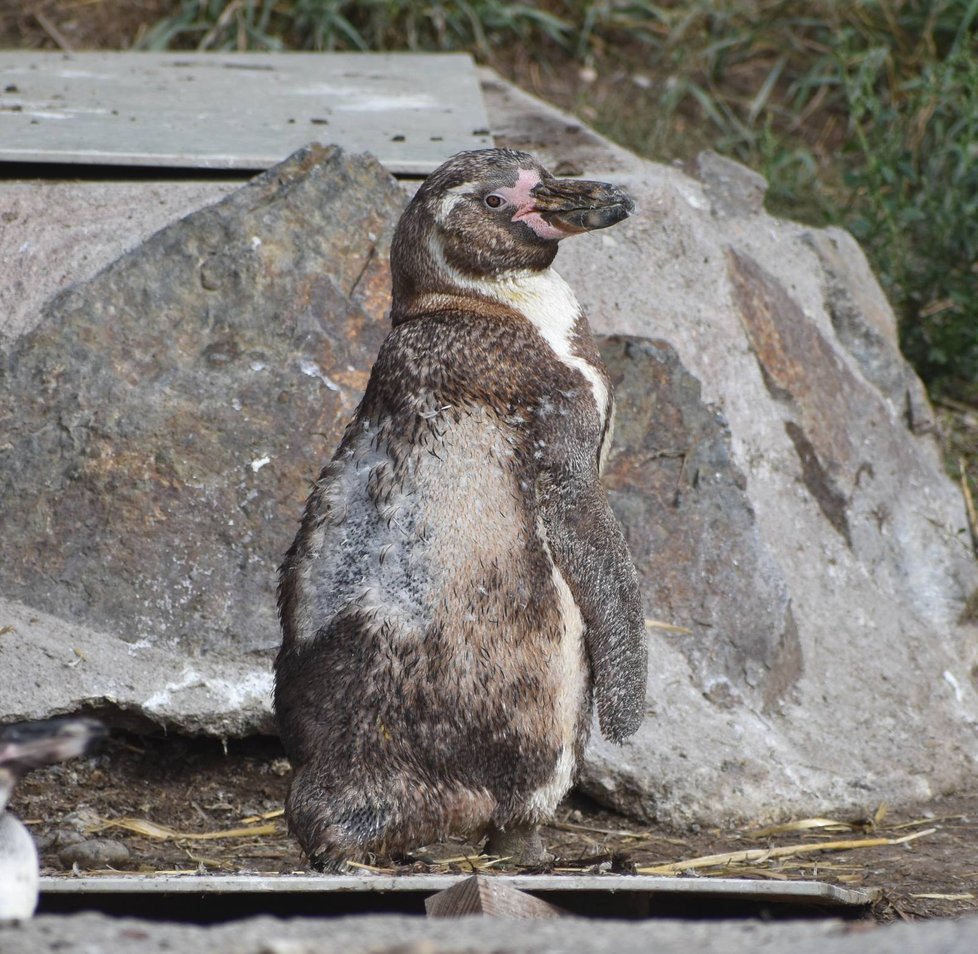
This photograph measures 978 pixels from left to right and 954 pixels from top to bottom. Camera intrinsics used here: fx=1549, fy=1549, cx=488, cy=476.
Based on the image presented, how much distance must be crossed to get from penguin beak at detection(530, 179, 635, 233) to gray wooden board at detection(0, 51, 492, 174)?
182 cm

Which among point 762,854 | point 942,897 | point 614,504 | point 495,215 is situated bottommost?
point 762,854

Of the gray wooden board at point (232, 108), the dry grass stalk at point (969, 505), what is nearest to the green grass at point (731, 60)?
the dry grass stalk at point (969, 505)

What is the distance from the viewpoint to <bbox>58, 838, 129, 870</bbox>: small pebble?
3.74m

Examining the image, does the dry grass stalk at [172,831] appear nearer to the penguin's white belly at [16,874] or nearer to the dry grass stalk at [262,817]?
the dry grass stalk at [262,817]

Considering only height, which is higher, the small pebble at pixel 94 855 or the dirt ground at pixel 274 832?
the small pebble at pixel 94 855

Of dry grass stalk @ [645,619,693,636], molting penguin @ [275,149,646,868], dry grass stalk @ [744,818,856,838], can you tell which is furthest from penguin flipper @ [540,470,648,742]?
dry grass stalk @ [645,619,693,636]

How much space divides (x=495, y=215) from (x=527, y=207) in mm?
74

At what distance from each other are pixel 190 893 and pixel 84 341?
6.91 feet

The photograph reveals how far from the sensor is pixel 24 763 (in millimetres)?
2469

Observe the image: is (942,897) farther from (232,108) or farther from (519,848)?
(232,108)

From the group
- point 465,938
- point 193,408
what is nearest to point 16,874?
point 465,938

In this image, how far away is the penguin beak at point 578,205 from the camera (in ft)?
11.0

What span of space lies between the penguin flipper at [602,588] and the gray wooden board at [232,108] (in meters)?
2.14

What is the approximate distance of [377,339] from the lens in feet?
15.6
